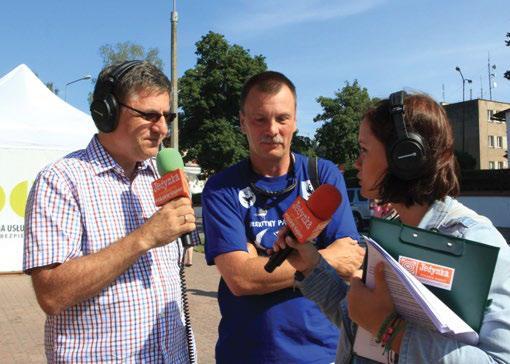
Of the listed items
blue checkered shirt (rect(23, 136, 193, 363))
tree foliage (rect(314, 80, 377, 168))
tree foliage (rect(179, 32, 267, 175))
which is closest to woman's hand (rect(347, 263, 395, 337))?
blue checkered shirt (rect(23, 136, 193, 363))

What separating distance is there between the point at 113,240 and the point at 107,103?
0.60 metres

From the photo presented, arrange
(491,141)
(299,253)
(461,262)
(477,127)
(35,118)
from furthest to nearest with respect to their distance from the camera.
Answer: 1. (491,141)
2. (477,127)
3. (35,118)
4. (299,253)
5. (461,262)

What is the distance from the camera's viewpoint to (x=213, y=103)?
1296 inches

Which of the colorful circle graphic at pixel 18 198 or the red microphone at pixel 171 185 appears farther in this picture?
the colorful circle graphic at pixel 18 198

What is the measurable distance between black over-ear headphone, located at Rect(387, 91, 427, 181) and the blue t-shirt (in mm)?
832

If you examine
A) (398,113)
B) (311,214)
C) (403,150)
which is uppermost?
(398,113)

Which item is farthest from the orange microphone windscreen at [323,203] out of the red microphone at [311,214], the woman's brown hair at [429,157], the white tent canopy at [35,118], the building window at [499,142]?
the building window at [499,142]

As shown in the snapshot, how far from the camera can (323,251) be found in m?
2.47

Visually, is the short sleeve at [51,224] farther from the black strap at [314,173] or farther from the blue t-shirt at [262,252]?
the black strap at [314,173]

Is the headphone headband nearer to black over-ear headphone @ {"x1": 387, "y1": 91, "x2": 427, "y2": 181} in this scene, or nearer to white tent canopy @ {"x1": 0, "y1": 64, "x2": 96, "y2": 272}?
black over-ear headphone @ {"x1": 387, "y1": 91, "x2": 427, "y2": 181}

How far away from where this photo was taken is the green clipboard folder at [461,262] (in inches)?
54.6

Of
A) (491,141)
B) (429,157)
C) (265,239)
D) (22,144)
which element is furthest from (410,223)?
(491,141)

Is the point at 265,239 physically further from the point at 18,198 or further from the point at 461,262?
the point at 18,198

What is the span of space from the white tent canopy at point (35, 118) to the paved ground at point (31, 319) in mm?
3006
